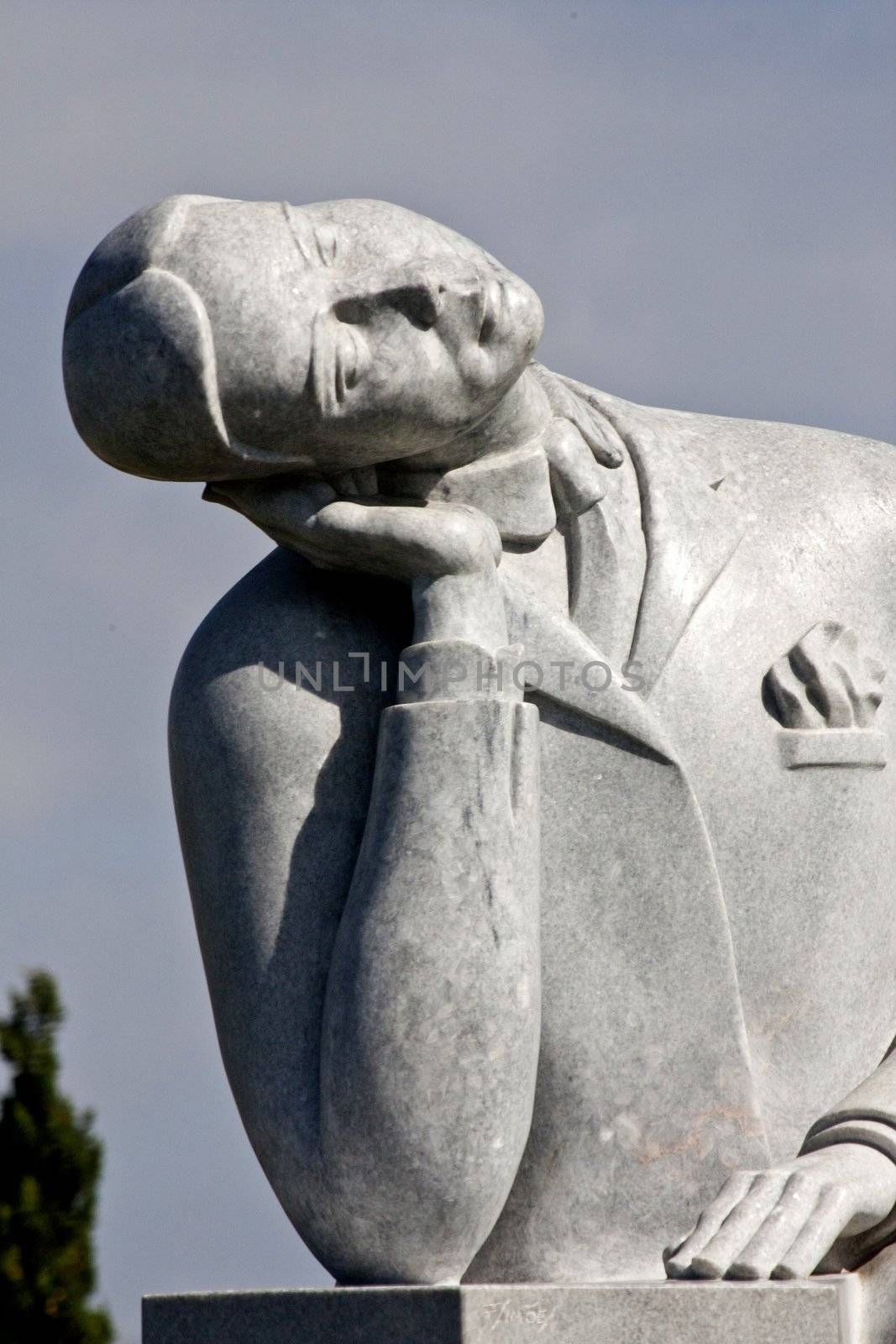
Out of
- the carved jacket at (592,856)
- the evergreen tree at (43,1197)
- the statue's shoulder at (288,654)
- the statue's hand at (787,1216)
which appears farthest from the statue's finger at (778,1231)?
the evergreen tree at (43,1197)

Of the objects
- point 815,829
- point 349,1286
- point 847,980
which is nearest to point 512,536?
point 815,829

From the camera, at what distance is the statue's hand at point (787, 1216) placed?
4.51 metres

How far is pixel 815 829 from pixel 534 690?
2.71ft

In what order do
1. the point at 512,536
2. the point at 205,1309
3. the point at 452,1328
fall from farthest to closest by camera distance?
the point at 512,536 → the point at 205,1309 → the point at 452,1328

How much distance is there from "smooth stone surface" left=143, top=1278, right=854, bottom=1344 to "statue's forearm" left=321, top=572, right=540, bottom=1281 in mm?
199

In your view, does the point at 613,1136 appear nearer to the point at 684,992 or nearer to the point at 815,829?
the point at 684,992

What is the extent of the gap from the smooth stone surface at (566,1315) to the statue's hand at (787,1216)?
0.05 m

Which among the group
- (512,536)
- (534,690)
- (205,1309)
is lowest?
(205,1309)

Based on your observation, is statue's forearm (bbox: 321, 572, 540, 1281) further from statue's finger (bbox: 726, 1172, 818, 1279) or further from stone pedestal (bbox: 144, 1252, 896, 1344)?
statue's finger (bbox: 726, 1172, 818, 1279)

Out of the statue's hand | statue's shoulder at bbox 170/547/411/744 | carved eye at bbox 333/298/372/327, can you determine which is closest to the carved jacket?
statue's shoulder at bbox 170/547/411/744

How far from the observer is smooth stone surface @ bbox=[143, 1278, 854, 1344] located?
14.5 ft

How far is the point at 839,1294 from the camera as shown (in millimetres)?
4578
